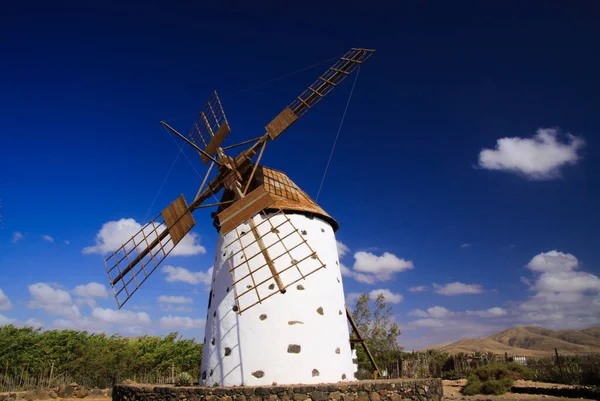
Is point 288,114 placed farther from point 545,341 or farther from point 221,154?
point 545,341

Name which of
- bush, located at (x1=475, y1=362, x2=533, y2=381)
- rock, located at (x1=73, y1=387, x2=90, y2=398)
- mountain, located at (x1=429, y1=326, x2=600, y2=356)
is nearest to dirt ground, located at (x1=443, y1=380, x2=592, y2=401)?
bush, located at (x1=475, y1=362, x2=533, y2=381)

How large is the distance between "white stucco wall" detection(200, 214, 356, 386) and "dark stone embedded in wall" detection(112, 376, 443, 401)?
0.50 m

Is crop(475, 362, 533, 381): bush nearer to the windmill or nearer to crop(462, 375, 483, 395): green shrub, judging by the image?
crop(462, 375, 483, 395): green shrub

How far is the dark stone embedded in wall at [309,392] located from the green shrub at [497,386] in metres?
7.70

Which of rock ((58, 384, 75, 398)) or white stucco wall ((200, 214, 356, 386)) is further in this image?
rock ((58, 384, 75, 398))

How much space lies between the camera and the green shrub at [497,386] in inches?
569

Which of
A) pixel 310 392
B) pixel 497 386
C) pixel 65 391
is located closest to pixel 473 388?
pixel 497 386

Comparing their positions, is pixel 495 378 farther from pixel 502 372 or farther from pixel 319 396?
pixel 319 396

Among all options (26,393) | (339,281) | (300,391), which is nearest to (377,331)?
(339,281)

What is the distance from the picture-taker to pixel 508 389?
14.9 m

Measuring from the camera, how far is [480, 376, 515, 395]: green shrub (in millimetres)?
14461

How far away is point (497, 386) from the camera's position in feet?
47.6

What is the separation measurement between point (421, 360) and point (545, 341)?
198 ft

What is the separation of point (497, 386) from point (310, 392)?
10823 millimetres
